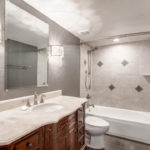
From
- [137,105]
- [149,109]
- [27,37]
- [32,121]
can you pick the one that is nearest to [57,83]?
[27,37]

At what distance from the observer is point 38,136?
884mm

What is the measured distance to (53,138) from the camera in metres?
1.03

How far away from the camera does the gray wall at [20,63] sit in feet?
4.00

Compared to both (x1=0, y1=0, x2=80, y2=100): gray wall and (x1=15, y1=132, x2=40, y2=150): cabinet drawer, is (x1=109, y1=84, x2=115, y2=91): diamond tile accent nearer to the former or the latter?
(x1=0, y1=0, x2=80, y2=100): gray wall

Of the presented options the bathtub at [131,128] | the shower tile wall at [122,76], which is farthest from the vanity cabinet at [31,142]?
the shower tile wall at [122,76]

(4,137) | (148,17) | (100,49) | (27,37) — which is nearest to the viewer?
(4,137)

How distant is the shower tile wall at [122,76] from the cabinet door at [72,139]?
203cm

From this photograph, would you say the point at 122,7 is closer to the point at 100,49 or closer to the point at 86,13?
the point at 86,13

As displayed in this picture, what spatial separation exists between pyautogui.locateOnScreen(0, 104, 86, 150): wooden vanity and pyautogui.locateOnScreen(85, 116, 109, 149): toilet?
499 millimetres

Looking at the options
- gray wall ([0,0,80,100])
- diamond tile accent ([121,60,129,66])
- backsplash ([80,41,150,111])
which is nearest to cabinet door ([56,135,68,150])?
gray wall ([0,0,80,100])

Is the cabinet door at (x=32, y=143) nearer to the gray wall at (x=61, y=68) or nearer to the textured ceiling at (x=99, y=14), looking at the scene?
the gray wall at (x=61, y=68)

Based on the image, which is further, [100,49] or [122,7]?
[100,49]

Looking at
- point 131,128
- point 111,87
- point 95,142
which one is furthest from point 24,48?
point 111,87

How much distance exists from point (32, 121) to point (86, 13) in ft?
5.30
